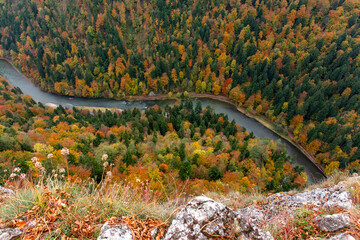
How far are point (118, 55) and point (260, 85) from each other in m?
60.6

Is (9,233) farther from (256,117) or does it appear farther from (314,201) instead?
(256,117)

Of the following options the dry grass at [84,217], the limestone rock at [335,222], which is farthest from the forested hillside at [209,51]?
the dry grass at [84,217]

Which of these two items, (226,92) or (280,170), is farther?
(226,92)

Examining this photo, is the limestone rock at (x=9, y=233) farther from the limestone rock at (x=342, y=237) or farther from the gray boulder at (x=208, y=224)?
the limestone rock at (x=342, y=237)

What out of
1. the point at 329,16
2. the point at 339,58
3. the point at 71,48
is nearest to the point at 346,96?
the point at 339,58

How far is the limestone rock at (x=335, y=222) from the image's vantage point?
19.3 ft

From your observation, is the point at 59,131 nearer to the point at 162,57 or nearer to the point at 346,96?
the point at 162,57

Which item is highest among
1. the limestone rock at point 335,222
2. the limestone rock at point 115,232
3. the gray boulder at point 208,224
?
the limestone rock at point 335,222

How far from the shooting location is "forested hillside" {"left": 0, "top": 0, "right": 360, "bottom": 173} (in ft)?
221

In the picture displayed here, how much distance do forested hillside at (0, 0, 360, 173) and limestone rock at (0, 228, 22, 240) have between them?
6768 centimetres

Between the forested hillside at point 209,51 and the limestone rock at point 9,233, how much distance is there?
67.7 m

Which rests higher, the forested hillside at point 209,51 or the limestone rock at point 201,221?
the forested hillside at point 209,51

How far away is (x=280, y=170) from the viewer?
4353cm

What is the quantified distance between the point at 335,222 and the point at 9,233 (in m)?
8.96
